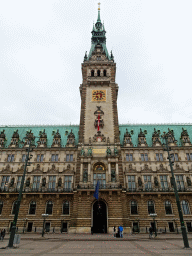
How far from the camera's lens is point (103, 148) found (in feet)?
131

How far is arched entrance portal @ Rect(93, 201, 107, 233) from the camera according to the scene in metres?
33.8

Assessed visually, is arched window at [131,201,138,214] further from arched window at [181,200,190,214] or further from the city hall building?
arched window at [181,200,190,214]

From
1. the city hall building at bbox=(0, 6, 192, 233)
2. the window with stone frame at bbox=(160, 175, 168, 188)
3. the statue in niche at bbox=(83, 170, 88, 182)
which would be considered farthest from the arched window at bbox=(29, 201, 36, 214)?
the window with stone frame at bbox=(160, 175, 168, 188)

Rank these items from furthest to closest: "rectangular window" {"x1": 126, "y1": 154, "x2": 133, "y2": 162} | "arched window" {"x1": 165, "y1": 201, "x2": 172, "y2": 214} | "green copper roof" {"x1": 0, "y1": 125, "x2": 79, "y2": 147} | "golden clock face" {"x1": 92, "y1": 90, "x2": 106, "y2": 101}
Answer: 1. "green copper roof" {"x1": 0, "y1": 125, "x2": 79, "y2": 147}
2. "golden clock face" {"x1": 92, "y1": 90, "x2": 106, "y2": 101}
3. "rectangular window" {"x1": 126, "y1": 154, "x2": 133, "y2": 162}
4. "arched window" {"x1": 165, "y1": 201, "x2": 172, "y2": 214}

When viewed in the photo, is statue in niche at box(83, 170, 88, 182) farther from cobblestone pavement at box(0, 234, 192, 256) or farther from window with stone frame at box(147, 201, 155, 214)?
cobblestone pavement at box(0, 234, 192, 256)

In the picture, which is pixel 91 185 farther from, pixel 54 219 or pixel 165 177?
pixel 165 177

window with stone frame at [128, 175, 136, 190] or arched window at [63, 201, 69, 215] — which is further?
window with stone frame at [128, 175, 136, 190]

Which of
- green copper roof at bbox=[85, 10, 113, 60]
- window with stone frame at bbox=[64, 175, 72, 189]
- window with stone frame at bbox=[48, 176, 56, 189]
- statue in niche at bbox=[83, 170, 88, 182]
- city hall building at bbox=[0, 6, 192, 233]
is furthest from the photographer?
green copper roof at bbox=[85, 10, 113, 60]

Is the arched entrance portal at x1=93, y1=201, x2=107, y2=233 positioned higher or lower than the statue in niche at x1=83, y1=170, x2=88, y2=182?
lower

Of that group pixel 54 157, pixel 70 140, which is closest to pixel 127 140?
pixel 70 140

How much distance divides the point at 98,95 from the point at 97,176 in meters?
→ 20.9

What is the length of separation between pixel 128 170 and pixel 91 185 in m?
9.78

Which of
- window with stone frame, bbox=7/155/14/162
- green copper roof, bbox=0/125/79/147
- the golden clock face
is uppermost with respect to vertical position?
the golden clock face

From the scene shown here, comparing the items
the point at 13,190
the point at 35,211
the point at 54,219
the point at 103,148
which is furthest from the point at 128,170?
the point at 13,190
